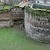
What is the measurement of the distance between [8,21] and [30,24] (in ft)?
9.69

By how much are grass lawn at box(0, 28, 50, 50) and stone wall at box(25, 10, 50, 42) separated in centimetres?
35

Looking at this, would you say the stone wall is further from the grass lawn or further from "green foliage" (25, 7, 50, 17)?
the grass lawn

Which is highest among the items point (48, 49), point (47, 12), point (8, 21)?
point (47, 12)

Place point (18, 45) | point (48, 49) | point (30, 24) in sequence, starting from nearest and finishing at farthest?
point (48, 49) → point (18, 45) → point (30, 24)

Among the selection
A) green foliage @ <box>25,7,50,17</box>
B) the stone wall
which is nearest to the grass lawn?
the stone wall

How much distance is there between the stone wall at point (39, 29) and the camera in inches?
388

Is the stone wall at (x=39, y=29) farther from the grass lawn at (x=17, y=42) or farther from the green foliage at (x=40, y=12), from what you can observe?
the grass lawn at (x=17, y=42)

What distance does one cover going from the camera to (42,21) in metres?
9.89

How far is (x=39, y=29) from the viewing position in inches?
394

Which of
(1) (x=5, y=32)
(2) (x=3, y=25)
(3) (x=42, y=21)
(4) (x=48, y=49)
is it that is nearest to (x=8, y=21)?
(2) (x=3, y=25)

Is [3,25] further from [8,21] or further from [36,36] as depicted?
[36,36]

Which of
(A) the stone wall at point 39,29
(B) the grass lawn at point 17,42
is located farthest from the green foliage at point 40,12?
(B) the grass lawn at point 17,42

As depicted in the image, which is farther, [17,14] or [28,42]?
[17,14]

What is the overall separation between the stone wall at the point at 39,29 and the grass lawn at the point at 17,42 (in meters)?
0.35
